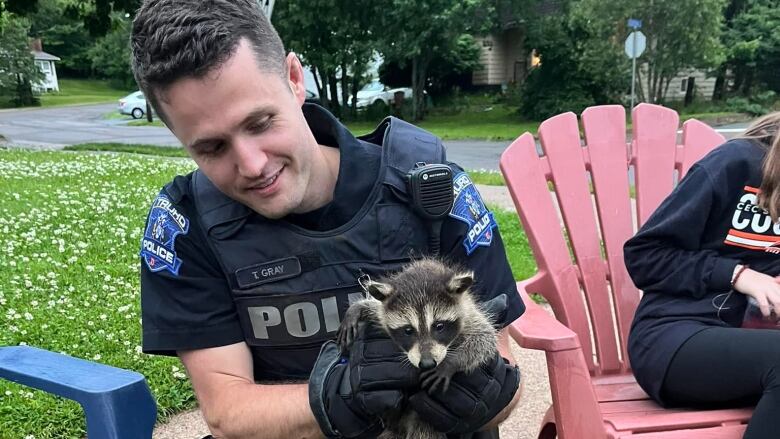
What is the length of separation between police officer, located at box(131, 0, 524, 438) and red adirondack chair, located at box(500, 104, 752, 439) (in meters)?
0.91

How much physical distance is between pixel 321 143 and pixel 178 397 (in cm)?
222

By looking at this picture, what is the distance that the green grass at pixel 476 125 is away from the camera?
2175 cm

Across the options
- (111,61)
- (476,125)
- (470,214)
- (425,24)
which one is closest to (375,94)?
(425,24)

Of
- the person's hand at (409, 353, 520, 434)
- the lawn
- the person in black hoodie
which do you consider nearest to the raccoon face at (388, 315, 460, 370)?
the person's hand at (409, 353, 520, 434)

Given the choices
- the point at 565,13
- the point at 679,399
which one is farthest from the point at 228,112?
the point at 565,13

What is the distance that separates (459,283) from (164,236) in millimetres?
964

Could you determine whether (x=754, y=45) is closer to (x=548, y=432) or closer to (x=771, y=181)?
(x=771, y=181)

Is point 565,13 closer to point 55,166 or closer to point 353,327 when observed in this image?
point 55,166

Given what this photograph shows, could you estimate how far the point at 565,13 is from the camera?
88.0 ft

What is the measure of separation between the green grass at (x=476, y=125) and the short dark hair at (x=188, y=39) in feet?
63.2

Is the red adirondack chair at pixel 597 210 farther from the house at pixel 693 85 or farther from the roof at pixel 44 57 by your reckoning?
the roof at pixel 44 57

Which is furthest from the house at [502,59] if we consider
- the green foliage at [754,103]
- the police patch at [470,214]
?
the police patch at [470,214]

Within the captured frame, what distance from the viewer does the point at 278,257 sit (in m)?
2.08

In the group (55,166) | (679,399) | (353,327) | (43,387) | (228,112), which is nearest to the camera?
(228,112)
